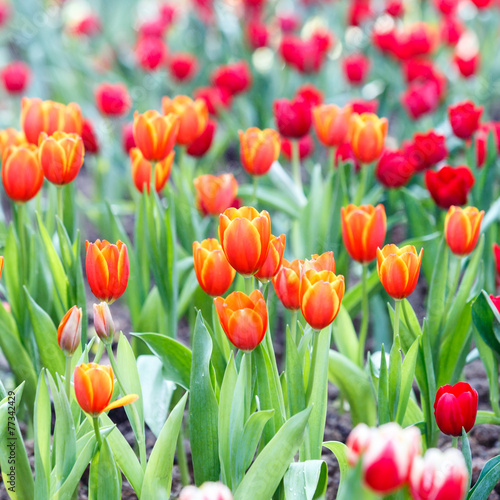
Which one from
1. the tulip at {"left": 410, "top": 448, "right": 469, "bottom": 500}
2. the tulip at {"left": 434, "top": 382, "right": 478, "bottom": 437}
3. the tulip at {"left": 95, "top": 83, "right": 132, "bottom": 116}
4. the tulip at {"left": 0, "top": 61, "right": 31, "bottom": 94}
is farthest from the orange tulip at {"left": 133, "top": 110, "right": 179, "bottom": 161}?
the tulip at {"left": 0, "top": 61, "right": 31, "bottom": 94}

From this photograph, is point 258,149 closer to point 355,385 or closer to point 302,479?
point 355,385

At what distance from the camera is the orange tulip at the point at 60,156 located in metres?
1.27

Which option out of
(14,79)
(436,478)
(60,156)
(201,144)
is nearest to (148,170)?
(60,156)

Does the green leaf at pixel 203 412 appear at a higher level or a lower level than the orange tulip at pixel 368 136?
lower

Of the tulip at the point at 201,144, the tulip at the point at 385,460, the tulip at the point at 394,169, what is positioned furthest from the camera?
the tulip at the point at 201,144

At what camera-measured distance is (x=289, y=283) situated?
1030 millimetres

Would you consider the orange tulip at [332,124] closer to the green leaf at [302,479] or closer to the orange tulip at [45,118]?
the orange tulip at [45,118]

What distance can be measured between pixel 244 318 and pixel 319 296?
0.10 meters

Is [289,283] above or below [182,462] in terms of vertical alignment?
above

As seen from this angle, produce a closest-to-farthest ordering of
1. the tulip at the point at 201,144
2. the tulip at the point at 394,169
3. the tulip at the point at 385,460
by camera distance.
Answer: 1. the tulip at the point at 385,460
2. the tulip at the point at 394,169
3. the tulip at the point at 201,144

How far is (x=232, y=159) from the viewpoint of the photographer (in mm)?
2973

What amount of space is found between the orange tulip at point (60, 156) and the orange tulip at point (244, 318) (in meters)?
0.49

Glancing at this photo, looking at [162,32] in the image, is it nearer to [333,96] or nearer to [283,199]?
[333,96]

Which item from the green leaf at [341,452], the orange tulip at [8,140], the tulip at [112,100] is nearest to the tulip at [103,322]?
the green leaf at [341,452]
